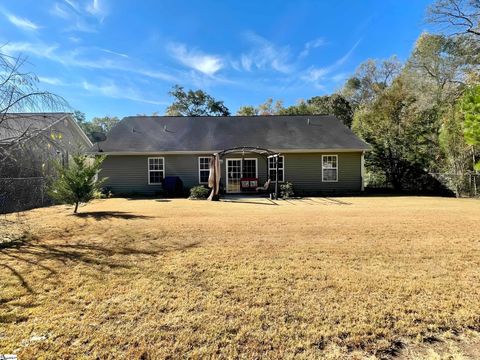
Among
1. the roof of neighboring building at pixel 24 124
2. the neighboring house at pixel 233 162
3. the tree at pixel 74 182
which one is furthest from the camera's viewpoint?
the neighboring house at pixel 233 162

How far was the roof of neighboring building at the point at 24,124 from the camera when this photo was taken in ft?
15.6

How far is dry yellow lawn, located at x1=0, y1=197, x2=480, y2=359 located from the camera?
2.38 m

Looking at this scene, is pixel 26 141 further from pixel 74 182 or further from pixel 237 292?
pixel 237 292

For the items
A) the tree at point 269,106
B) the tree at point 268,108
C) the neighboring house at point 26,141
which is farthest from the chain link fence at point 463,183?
the tree at point 269,106

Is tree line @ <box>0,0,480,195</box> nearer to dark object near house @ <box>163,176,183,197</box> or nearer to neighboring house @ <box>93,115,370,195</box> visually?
neighboring house @ <box>93,115,370,195</box>

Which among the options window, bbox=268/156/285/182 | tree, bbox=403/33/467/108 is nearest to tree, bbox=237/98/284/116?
tree, bbox=403/33/467/108

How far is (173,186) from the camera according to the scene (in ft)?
49.0

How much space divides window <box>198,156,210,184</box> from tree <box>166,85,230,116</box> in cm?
2337

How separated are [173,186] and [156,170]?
179 centimetres

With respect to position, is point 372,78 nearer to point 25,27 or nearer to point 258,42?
point 258,42

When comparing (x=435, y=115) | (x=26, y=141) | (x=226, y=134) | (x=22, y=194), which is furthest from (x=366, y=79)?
(x=26, y=141)

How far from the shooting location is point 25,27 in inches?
213

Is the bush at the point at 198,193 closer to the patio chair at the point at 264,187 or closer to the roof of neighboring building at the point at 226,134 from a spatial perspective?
the roof of neighboring building at the point at 226,134

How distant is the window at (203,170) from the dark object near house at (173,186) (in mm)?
1268
